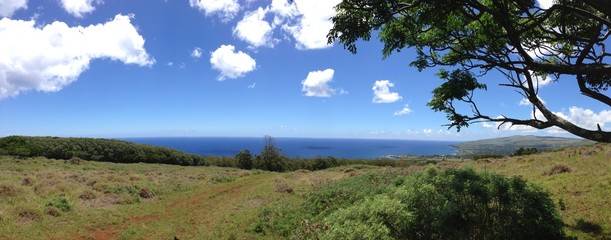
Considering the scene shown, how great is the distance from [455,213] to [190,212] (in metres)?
17.6

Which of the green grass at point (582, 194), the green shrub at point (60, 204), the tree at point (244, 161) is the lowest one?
the tree at point (244, 161)

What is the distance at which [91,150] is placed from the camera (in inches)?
3022

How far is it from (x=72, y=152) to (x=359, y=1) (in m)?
79.6

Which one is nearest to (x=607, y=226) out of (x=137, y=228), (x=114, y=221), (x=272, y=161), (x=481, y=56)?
(x=481, y=56)

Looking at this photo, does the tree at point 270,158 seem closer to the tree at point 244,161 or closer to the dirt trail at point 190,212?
the tree at point 244,161

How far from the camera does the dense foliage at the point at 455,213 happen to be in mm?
8258

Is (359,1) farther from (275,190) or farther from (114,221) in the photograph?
(275,190)

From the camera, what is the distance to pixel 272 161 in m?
83.9

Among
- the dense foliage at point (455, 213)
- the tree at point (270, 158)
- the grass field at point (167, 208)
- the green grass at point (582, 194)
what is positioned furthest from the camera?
the tree at point (270, 158)

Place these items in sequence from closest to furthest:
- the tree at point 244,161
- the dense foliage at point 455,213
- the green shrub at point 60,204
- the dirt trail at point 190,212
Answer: the dense foliage at point 455,213 < the dirt trail at point 190,212 < the green shrub at point 60,204 < the tree at point 244,161

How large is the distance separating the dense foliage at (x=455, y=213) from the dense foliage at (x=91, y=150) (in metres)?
75.1

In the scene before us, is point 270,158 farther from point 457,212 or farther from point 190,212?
point 457,212

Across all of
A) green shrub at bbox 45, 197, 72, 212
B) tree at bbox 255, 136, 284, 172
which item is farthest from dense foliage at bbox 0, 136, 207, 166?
green shrub at bbox 45, 197, 72, 212

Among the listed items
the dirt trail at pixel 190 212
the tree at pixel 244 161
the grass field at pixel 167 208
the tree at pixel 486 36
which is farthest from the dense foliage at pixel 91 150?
the tree at pixel 486 36
